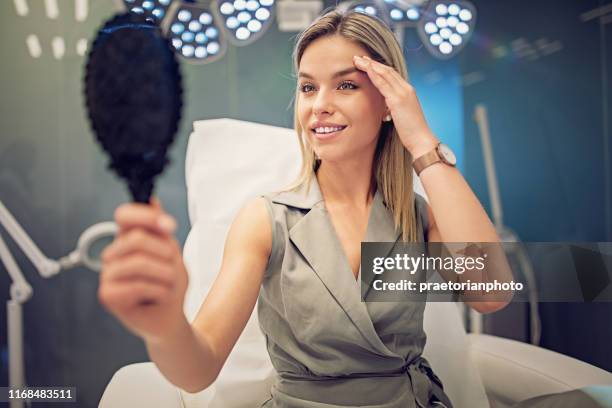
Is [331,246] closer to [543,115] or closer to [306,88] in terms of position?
[306,88]

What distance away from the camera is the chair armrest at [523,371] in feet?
3.32

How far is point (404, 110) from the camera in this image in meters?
0.85

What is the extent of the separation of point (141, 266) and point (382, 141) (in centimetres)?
62

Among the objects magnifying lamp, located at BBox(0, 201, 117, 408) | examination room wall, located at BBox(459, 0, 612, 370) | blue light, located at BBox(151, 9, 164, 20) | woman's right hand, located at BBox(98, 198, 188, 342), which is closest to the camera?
woman's right hand, located at BBox(98, 198, 188, 342)

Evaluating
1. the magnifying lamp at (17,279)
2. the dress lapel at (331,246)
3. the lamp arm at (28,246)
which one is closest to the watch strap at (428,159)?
the dress lapel at (331,246)

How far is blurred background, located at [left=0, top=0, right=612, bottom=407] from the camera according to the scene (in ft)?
3.93

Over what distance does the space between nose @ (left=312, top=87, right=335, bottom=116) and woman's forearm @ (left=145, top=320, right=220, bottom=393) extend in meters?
0.37

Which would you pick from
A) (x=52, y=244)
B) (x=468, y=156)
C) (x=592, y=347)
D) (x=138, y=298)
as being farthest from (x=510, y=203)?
(x=138, y=298)

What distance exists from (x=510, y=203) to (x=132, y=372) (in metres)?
1.10

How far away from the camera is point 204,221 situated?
1.12 m

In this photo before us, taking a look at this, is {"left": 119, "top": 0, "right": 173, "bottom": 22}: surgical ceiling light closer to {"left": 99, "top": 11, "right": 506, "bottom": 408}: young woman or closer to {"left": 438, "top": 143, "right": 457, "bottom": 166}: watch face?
{"left": 99, "top": 11, "right": 506, "bottom": 408}: young woman

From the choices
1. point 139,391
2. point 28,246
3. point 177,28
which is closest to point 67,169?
point 28,246


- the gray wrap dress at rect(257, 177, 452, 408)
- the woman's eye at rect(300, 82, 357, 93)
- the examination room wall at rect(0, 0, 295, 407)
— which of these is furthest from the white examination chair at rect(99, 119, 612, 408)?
the woman's eye at rect(300, 82, 357, 93)

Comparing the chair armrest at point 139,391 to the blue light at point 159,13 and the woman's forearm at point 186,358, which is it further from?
the blue light at point 159,13
